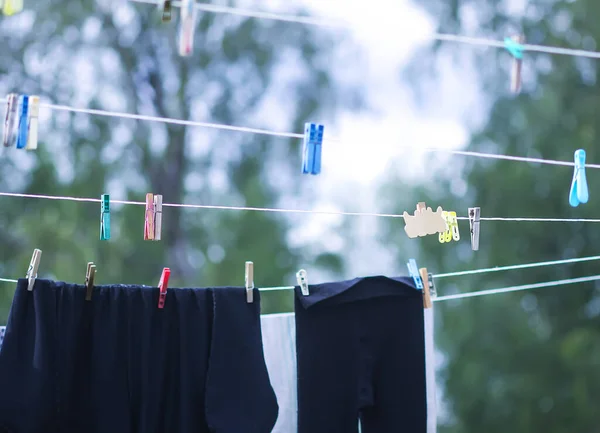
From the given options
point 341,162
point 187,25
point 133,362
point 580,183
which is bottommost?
point 133,362

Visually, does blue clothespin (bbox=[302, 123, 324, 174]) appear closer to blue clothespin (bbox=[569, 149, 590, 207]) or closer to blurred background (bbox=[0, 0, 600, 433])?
blue clothespin (bbox=[569, 149, 590, 207])

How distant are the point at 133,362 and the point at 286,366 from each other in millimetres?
373

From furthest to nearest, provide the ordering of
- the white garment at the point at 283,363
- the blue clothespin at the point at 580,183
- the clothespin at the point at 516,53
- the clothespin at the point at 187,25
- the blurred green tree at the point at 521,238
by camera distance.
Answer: the blurred green tree at the point at 521,238 → the white garment at the point at 283,363 → the blue clothespin at the point at 580,183 → the clothespin at the point at 516,53 → the clothespin at the point at 187,25

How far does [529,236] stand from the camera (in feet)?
12.7

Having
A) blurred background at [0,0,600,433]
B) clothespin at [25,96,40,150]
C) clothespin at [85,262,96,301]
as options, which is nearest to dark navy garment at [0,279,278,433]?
clothespin at [85,262,96,301]

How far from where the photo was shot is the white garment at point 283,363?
1.80m

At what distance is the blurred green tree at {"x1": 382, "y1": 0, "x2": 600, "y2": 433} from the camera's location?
3.70 m

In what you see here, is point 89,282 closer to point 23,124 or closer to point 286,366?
point 23,124

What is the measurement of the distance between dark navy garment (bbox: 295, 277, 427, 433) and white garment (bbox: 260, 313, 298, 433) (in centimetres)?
7

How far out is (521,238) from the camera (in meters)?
3.87

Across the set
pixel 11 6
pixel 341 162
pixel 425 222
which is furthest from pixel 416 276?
pixel 341 162

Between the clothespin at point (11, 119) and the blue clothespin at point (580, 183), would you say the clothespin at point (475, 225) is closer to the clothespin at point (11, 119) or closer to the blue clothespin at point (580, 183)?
the blue clothespin at point (580, 183)

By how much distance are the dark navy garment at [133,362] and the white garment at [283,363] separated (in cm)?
10

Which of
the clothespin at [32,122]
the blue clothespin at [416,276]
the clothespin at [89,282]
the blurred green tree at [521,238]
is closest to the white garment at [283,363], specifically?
the blue clothespin at [416,276]
